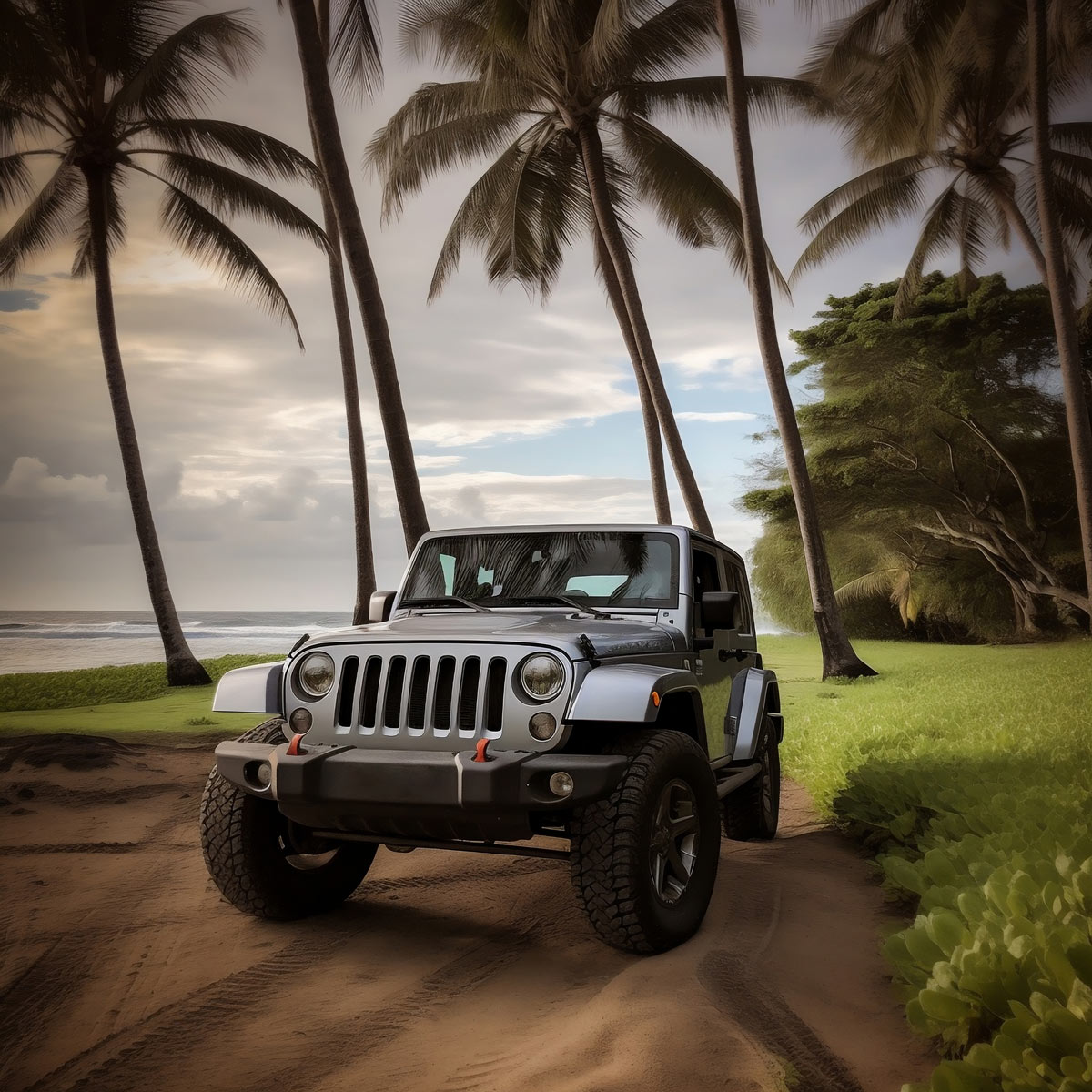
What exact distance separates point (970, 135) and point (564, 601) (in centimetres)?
2020

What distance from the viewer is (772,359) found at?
15.3 meters

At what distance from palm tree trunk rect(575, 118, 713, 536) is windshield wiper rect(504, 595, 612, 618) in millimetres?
11343

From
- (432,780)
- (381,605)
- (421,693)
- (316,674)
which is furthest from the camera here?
(381,605)

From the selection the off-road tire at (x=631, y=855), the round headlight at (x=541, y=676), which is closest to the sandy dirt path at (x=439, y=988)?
the off-road tire at (x=631, y=855)

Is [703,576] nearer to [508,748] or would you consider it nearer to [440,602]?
[440,602]

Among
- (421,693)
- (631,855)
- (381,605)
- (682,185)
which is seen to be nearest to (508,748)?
(421,693)

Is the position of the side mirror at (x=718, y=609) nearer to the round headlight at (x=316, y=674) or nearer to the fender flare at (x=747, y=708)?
the fender flare at (x=747, y=708)

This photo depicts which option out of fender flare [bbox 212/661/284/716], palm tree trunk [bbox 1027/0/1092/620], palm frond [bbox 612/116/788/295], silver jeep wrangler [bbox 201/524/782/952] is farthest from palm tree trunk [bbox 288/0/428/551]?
palm tree trunk [bbox 1027/0/1092/620]

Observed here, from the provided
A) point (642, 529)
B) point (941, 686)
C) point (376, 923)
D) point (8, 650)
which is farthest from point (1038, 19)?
point (8, 650)

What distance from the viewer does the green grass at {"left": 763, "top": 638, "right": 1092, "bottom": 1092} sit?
2.73 m

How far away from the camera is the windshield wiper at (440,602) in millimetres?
5074

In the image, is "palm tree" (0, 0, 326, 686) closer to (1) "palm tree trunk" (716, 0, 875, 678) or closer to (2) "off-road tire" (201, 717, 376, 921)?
(1) "palm tree trunk" (716, 0, 875, 678)

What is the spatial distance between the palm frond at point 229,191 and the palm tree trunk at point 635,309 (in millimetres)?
4910

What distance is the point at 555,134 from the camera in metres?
17.3
